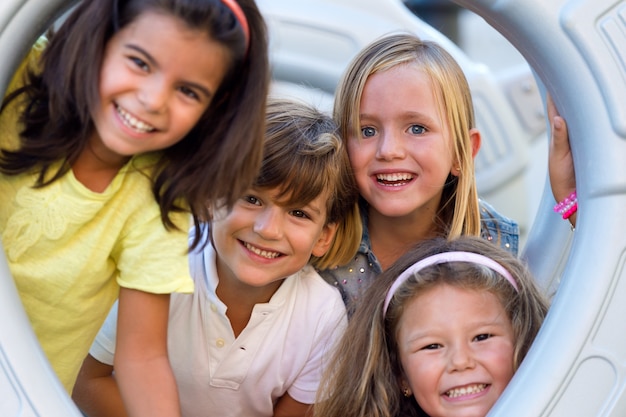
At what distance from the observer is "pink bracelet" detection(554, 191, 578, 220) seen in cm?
123

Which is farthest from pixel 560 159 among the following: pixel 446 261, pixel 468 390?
pixel 468 390

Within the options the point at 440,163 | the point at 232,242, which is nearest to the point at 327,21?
the point at 440,163

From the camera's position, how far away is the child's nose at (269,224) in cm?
126

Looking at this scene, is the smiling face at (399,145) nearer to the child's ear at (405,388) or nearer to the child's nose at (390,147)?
the child's nose at (390,147)

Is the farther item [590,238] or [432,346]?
[432,346]

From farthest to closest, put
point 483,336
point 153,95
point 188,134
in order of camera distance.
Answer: point 483,336
point 188,134
point 153,95

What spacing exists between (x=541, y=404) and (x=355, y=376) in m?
0.29

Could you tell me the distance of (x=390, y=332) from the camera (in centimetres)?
125

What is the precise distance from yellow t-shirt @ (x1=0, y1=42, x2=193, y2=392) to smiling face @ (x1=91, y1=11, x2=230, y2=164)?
82 mm

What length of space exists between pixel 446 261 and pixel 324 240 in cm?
22

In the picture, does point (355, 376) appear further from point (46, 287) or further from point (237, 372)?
point (46, 287)

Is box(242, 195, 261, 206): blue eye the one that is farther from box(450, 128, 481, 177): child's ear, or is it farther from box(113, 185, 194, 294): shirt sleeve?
box(450, 128, 481, 177): child's ear

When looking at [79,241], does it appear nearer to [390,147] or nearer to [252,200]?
[252,200]

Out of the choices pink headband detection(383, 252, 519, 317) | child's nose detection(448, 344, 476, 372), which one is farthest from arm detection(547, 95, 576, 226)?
child's nose detection(448, 344, 476, 372)
